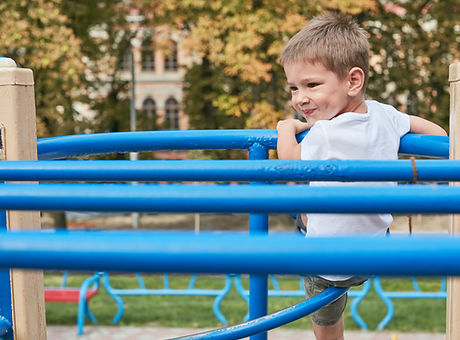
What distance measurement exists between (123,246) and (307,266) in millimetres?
186

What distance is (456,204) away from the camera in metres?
0.98

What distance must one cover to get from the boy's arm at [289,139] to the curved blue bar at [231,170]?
1.50ft

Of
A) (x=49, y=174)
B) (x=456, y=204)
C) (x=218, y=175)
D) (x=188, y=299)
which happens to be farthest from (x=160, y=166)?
(x=188, y=299)

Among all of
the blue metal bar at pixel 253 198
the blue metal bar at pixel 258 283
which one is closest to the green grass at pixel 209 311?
the blue metal bar at pixel 258 283

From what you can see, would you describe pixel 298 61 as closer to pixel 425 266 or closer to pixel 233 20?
pixel 425 266

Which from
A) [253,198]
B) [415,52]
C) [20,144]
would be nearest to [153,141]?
[20,144]

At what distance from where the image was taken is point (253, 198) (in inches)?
37.9

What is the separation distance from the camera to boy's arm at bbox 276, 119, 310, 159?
1.88 m

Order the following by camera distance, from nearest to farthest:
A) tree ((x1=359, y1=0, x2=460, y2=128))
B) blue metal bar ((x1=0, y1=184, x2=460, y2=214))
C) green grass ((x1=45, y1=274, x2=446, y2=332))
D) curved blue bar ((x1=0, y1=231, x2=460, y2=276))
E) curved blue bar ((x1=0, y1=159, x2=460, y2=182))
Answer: curved blue bar ((x1=0, y1=231, x2=460, y2=276)) → blue metal bar ((x1=0, y1=184, x2=460, y2=214)) → curved blue bar ((x1=0, y1=159, x2=460, y2=182)) → green grass ((x1=45, y1=274, x2=446, y2=332)) → tree ((x1=359, y1=0, x2=460, y2=128))

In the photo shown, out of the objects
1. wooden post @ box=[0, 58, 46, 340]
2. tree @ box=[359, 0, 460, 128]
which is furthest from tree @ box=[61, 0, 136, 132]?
wooden post @ box=[0, 58, 46, 340]

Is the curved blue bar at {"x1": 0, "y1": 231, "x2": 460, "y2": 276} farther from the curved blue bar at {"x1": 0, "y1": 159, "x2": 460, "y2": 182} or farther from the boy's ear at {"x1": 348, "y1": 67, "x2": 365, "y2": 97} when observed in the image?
the boy's ear at {"x1": 348, "y1": 67, "x2": 365, "y2": 97}

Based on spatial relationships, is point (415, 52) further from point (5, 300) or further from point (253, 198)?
point (253, 198)

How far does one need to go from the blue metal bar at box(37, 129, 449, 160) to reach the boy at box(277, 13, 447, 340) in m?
0.10

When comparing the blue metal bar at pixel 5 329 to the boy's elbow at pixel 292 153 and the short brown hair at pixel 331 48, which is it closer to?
the boy's elbow at pixel 292 153
